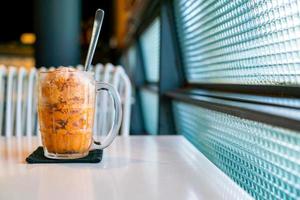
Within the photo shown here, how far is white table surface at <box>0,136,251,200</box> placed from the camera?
28.4 inches

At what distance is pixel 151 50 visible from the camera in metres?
3.39

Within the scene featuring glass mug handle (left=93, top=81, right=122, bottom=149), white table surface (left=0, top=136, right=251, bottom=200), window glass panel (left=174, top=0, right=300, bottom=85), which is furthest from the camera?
glass mug handle (left=93, top=81, right=122, bottom=149)

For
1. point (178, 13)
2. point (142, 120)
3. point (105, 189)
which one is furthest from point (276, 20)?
point (142, 120)

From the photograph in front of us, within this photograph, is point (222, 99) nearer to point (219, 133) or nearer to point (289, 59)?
point (219, 133)

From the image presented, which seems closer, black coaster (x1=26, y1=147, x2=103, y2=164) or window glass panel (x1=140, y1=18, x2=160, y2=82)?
black coaster (x1=26, y1=147, x2=103, y2=164)

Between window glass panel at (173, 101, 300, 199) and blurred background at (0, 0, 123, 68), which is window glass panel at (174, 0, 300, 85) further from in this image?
blurred background at (0, 0, 123, 68)

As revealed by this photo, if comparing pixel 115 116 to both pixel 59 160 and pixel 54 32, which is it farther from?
pixel 54 32

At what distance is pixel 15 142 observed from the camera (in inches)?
50.4

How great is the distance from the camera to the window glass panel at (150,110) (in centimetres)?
314

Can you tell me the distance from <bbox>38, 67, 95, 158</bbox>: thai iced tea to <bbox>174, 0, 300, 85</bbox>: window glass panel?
403mm

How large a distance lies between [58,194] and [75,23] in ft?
8.14

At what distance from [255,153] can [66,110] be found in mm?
418

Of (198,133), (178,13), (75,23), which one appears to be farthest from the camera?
(75,23)

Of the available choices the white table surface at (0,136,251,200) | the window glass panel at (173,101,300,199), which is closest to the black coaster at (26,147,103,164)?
the white table surface at (0,136,251,200)
